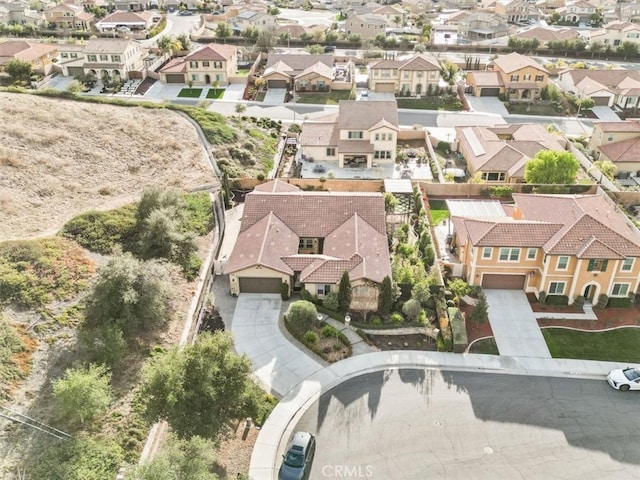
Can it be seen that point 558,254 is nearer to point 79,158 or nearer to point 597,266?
point 597,266

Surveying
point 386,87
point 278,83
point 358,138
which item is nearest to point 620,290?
point 358,138

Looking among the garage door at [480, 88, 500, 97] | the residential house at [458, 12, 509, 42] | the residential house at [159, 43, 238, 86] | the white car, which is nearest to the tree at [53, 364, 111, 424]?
the white car

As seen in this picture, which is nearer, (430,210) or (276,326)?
(276,326)

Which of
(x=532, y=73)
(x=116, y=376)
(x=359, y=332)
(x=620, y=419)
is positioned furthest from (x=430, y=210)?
(x=532, y=73)

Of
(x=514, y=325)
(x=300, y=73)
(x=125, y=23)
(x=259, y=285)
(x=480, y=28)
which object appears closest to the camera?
(x=514, y=325)

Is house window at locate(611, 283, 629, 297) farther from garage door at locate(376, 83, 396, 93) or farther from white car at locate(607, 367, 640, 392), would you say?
garage door at locate(376, 83, 396, 93)

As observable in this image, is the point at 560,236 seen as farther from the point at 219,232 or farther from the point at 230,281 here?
the point at 219,232
